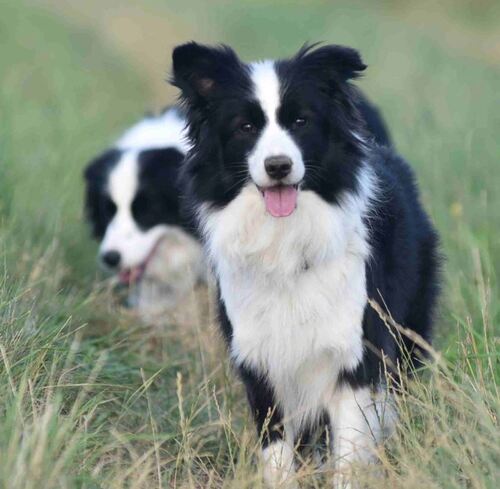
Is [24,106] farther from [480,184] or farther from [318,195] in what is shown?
[318,195]

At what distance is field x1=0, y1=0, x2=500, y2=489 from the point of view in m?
3.76

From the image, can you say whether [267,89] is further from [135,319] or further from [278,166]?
[135,319]

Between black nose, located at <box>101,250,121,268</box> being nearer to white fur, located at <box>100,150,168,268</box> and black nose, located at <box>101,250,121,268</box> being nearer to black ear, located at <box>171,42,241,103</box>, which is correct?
white fur, located at <box>100,150,168,268</box>

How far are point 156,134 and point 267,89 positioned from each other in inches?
137

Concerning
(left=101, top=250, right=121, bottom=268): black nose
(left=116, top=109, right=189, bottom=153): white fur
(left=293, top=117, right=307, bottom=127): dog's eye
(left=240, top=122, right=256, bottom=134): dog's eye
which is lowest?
(left=101, top=250, right=121, bottom=268): black nose

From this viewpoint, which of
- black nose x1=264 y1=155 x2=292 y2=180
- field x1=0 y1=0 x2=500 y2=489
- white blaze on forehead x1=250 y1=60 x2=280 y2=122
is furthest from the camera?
white blaze on forehead x1=250 y1=60 x2=280 y2=122

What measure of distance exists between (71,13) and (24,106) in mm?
9342

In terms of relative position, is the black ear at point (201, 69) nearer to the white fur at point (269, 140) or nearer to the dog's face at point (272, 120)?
the dog's face at point (272, 120)

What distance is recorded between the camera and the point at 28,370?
4.36 metres

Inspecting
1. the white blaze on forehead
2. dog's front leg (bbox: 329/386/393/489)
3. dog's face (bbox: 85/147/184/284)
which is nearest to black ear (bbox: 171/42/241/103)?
the white blaze on forehead

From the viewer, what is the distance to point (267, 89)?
4.30m

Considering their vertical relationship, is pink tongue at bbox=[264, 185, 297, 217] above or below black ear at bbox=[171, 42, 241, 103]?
below

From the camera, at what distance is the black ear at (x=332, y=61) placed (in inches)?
173

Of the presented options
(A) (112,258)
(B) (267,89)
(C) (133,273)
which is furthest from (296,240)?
(C) (133,273)
